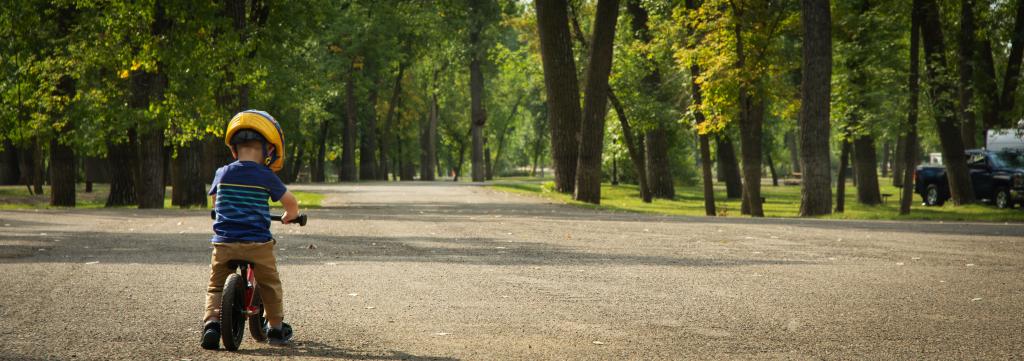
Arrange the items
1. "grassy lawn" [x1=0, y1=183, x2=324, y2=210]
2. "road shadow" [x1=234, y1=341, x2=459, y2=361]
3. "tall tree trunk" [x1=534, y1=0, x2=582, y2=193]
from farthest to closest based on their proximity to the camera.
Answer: "grassy lawn" [x1=0, y1=183, x2=324, y2=210]
"tall tree trunk" [x1=534, y1=0, x2=582, y2=193]
"road shadow" [x1=234, y1=341, x2=459, y2=361]

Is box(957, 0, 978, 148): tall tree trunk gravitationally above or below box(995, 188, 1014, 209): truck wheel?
above

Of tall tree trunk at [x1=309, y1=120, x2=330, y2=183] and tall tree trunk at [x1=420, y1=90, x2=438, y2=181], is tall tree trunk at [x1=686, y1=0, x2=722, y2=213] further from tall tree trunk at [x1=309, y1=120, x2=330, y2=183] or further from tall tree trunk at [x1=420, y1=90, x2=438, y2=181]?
tall tree trunk at [x1=420, y1=90, x2=438, y2=181]

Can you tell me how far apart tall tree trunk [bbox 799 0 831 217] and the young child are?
19531 millimetres

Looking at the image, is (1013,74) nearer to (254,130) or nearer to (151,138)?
(151,138)

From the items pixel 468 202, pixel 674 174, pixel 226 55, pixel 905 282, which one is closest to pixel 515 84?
pixel 674 174

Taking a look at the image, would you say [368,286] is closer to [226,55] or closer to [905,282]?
[905,282]

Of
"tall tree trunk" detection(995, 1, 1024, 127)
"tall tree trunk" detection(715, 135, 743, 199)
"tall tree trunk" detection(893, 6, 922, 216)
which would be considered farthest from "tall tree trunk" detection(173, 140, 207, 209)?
"tall tree trunk" detection(995, 1, 1024, 127)

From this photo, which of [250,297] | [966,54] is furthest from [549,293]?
[966,54]

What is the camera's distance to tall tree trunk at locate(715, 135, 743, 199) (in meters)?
40.4

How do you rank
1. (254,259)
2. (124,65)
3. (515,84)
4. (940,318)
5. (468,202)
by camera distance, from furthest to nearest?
(515,84) < (468,202) < (124,65) < (940,318) < (254,259)

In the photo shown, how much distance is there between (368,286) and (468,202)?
20.3m

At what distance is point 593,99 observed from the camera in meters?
28.6

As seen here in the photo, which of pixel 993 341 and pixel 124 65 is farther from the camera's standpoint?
pixel 124 65

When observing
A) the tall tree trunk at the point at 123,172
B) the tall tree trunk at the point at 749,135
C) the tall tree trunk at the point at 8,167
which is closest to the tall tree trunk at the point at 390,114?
the tall tree trunk at the point at 8,167
